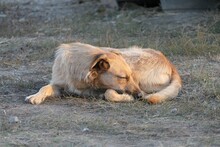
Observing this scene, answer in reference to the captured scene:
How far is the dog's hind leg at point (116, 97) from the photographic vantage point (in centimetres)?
632

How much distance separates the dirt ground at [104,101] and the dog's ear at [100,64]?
32 centimetres

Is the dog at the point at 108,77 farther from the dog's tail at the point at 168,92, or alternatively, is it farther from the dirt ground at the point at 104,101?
the dirt ground at the point at 104,101

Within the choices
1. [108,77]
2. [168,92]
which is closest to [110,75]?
[108,77]

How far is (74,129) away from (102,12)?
791 centimetres

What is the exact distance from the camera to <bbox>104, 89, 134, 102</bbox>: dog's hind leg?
6316 millimetres

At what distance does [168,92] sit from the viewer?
6406 millimetres

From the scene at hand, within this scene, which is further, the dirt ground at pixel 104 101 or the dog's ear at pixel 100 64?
the dog's ear at pixel 100 64

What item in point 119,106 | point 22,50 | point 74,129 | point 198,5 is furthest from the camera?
point 198,5

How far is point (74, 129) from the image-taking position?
5.32 meters

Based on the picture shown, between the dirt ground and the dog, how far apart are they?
0.40 ft

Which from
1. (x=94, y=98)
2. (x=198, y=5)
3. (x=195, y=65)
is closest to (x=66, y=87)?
(x=94, y=98)

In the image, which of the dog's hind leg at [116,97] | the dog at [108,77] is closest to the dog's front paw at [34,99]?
the dog at [108,77]

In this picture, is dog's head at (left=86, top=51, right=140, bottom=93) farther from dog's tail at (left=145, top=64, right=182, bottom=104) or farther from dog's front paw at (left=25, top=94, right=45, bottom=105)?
dog's front paw at (left=25, top=94, right=45, bottom=105)

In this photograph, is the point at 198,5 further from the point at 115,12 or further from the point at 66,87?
the point at 66,87
